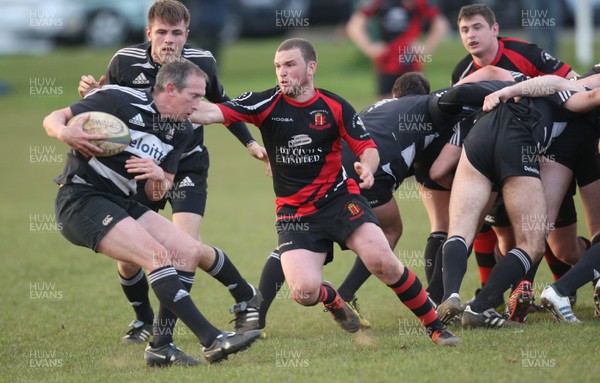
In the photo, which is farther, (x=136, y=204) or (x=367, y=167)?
(x=367, y=167)

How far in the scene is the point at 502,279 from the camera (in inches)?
257

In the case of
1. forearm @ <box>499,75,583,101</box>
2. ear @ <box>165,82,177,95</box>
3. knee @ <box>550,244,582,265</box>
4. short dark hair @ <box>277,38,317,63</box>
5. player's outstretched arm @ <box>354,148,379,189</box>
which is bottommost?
knee @ <box>550,244,582,265</box>

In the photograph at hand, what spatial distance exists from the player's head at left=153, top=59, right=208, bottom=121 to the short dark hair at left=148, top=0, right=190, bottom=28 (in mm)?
962

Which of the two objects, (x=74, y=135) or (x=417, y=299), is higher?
(x=74, y=135)

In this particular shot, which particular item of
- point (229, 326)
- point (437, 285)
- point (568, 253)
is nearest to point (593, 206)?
point (568, 253)

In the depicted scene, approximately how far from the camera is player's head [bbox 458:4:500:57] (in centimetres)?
776

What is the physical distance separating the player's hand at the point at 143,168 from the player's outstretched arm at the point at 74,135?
211mm

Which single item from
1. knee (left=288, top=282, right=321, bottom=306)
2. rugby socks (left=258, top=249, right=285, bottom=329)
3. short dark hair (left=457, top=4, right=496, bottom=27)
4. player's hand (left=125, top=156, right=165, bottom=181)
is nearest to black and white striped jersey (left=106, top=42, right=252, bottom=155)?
rugby socks (left=258, top=249, right=285, bottom=329)

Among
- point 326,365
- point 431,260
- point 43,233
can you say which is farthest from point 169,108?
point 43,233

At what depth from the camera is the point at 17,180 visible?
16.2m

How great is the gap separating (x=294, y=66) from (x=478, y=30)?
89.3 inches

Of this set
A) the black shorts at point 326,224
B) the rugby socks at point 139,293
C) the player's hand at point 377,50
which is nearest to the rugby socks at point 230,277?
the rugby socks at point 139,293

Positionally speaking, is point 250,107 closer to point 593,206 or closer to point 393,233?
point 393,233

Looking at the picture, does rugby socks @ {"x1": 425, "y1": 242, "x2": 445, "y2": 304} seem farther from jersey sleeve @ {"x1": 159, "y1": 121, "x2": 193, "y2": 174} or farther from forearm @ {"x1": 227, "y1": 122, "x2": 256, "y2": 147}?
jersey sleeve @ {"x1": 159, "y1": 121, "x2": 193, "y2": 174}
